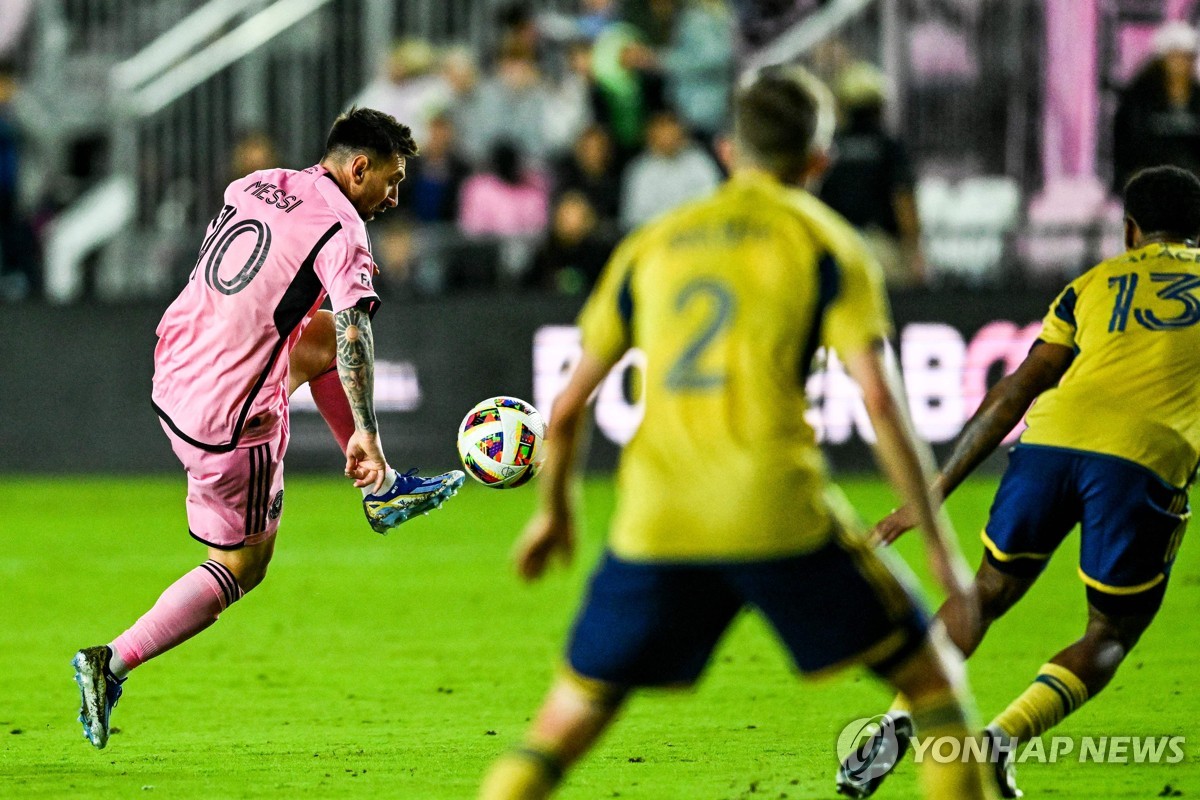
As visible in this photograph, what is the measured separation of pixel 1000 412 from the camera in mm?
6008

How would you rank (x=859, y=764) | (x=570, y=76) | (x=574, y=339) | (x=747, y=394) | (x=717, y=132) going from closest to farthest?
(x=747, y=394) < (x=859, y=764) < (x=574, y=339) < (x=717, y=132) < (x=570, y=76)

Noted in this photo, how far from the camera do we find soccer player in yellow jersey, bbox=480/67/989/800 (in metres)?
4.34

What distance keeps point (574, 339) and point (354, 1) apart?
16.8 ft

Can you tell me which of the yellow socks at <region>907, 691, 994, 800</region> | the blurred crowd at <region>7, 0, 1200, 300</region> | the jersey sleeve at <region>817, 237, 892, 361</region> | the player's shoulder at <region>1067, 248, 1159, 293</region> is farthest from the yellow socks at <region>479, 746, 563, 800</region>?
the blurred crowd at <region>7, 0, 1200, 300</region>

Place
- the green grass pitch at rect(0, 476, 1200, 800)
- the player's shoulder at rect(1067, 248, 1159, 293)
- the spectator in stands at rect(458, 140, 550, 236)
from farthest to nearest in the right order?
1. the spectator in stands at rect(458, 140, 550, 236)
2. the green grass pitch at rect(0, 476, 1200, 800)
3. the player's shoulder at rect(1067, 248, 1159, 293)

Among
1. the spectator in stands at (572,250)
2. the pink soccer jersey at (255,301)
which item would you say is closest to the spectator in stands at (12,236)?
the spectator in stands at (572,250)

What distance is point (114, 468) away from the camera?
16141mm

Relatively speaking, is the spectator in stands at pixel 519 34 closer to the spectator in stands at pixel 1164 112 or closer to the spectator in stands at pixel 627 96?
the spectator in stands at pixel 627 96

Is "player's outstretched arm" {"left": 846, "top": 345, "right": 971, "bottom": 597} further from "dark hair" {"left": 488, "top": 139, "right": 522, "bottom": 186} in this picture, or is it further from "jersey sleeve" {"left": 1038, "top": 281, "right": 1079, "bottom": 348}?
"dark hair" {"left": 488, "top": 139, "right": 522, "bottom": 186}

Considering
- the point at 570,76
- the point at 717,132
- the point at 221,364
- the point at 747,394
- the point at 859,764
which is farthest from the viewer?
the point at 570,76

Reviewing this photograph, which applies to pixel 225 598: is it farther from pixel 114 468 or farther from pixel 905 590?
pixel 114 468

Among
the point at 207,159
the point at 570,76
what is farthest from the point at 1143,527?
the point at 207,159

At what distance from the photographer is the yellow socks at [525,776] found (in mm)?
4406

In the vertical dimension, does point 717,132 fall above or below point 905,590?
below
